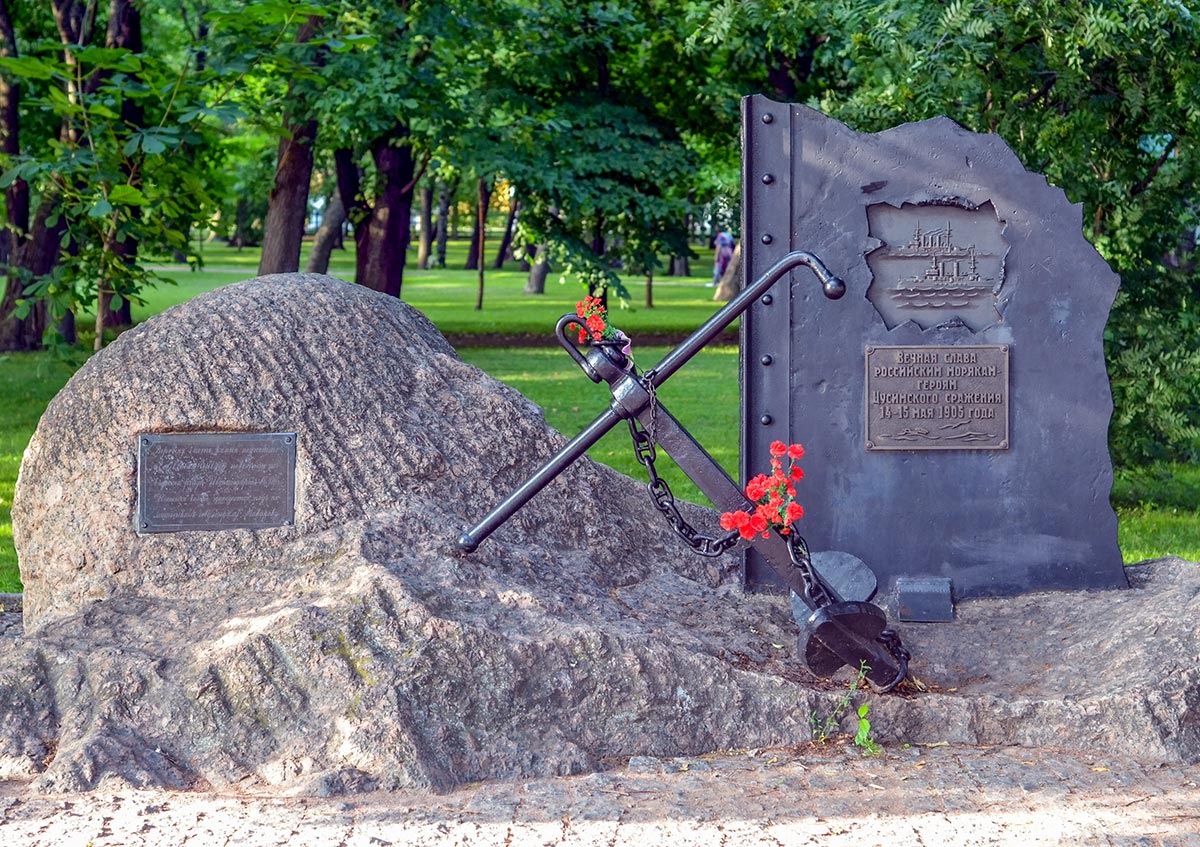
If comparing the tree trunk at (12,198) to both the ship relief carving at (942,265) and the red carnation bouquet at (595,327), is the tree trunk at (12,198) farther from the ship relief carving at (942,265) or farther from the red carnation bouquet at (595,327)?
the ship relief carving at (942,265)

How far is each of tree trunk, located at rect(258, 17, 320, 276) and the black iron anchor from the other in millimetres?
10817

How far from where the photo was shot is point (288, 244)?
595 inches

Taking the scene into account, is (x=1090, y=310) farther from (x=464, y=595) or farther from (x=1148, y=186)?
(x=1148, y=186)

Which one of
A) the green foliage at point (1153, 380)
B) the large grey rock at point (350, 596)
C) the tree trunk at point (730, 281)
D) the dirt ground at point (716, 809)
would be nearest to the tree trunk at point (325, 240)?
the tree trunk at point (730, 281)

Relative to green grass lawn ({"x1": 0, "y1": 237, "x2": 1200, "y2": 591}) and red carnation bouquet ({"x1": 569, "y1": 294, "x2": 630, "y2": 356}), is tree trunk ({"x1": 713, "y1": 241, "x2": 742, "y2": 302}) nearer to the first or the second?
green grass lawn ({"x1": 0, "y1": 237, "x2": 1200, "y2": 591})

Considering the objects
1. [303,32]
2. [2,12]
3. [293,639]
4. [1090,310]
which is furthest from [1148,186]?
[2,12]

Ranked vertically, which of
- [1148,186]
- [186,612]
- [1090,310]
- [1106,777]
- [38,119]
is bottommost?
[1106,777]

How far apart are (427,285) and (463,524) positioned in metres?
35.7

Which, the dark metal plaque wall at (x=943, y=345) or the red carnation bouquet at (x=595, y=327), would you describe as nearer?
the red carnation bouquet at (x=595, y=327)

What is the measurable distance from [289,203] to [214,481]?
10.5 meters

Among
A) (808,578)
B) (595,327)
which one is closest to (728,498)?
(808,578)

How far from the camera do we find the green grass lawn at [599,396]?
895cm

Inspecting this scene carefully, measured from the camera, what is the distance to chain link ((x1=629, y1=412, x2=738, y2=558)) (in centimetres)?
466

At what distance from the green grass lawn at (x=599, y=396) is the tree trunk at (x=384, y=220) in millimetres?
1688
